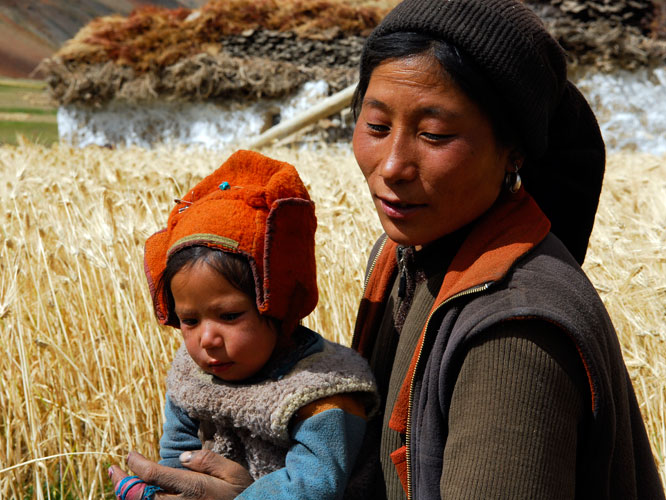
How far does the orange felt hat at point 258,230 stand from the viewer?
1.33m

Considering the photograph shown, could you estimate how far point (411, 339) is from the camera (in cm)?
119

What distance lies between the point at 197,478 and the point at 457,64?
915 mm

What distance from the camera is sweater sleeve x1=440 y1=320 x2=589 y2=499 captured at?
0.89m

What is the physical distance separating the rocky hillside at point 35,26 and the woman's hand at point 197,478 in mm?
20519

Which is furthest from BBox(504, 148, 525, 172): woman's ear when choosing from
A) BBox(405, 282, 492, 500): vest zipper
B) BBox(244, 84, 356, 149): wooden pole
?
BBox(244, 84, 356, 149): wooden pole

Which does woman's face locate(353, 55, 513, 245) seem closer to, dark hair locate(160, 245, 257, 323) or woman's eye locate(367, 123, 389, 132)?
woman's eye locate(367, 123, 389, 132)

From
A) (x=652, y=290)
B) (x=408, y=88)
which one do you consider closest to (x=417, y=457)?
(x=408, y=88)

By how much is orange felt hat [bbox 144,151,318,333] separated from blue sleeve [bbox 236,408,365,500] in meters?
0.25

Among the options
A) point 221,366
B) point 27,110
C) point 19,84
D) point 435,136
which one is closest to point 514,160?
point 435,136

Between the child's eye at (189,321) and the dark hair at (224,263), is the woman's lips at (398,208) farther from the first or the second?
the child's eye at (189,321)

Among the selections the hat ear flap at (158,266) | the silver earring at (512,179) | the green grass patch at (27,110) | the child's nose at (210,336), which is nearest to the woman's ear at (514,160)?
the silver earring at (512,179)

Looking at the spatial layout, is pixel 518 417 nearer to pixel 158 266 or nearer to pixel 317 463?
pixel 317 463

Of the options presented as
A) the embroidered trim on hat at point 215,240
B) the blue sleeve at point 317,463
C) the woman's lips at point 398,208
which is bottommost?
the blue sleeve at point 317,463

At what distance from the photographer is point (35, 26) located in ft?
75.6
